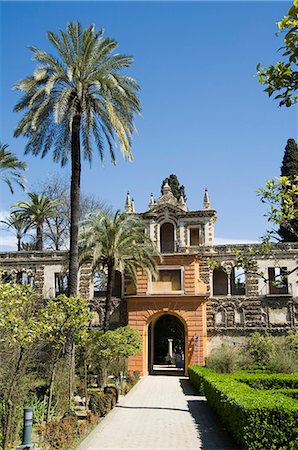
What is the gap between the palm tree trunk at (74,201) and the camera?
786 inches

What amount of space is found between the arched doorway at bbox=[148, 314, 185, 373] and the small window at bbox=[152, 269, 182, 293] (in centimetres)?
973

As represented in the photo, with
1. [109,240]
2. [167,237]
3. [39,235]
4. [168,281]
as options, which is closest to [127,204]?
[167,237]

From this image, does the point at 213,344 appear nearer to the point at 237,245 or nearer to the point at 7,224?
the point at 237,245

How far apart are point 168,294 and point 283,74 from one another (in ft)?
88.3

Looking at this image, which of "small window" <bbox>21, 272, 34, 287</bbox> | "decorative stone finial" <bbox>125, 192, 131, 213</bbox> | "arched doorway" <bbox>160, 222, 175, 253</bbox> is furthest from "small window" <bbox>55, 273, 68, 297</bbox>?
"arched doorway" <bbox>160, 222, 175, 253</bbox>

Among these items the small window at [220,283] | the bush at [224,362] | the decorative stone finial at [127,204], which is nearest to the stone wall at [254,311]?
the small window at [220,283]

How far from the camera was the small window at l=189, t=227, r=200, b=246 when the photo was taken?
3806cm

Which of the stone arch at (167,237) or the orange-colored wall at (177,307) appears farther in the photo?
the stone arch at (167,237)

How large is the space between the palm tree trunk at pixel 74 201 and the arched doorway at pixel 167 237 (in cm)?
1899

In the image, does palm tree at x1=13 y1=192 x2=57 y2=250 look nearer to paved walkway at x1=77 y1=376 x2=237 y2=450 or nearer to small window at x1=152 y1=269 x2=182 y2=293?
small window at x1=152 y1=269 x2=182 y2=293

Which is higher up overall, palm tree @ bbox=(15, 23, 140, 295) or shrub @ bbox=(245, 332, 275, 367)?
palm tree @ bbox=(15, 23, 140, 295)

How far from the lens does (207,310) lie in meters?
34.3

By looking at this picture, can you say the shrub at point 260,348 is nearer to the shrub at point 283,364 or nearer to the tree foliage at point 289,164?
the shrub at point 283,364

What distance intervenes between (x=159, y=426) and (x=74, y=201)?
372 inches
